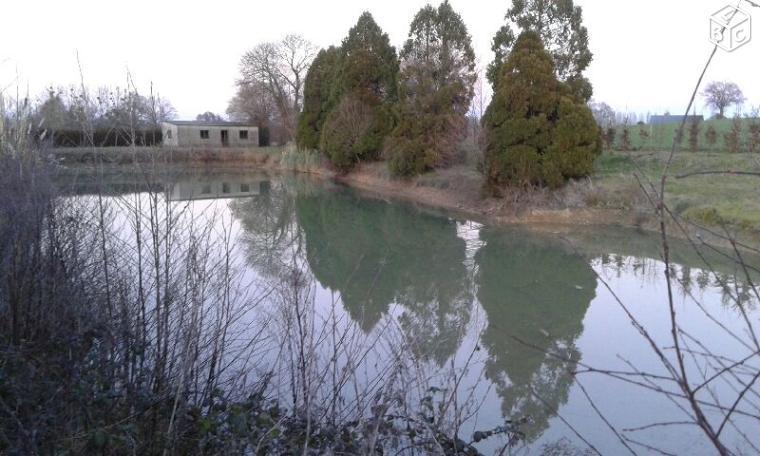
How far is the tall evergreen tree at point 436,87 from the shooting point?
2017cm

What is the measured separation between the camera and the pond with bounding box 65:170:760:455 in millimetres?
4227

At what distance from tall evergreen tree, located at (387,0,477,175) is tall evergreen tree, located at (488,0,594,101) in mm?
2759

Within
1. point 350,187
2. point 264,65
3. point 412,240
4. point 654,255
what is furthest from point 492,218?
point 264,65

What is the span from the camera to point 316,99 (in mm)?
30078

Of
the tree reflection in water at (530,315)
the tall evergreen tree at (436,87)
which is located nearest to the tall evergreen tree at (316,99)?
the tall evergreen tree at (436,87)

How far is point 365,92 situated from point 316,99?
6204mm

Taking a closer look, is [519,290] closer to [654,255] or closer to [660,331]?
[660,331]

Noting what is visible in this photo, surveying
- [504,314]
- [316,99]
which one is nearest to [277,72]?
[316,99]

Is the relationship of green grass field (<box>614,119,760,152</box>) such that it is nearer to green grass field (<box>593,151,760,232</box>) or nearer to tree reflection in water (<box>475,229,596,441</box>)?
green grass field (<box>593,151,760,232</box>)

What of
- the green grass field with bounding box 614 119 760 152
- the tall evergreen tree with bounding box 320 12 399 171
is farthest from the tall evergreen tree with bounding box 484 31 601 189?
the tall evergreen tree with bounding box 320 12 399 171

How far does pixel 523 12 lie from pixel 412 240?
812 cm

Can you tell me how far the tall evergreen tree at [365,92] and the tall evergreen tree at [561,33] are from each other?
23.2 ft

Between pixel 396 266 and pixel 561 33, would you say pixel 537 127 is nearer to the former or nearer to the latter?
pixel 561 33

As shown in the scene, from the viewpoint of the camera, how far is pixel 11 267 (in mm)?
3914
